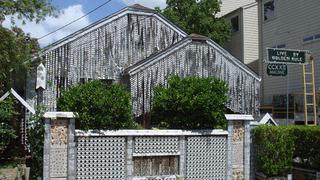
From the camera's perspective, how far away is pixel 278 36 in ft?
98.8

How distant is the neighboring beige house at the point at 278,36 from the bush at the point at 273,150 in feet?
40.3

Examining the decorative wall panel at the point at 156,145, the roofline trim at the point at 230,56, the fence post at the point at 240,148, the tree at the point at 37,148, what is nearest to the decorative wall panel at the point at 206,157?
the fence post at the point at 240,148

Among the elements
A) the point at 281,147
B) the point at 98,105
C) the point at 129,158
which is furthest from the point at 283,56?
the point at 98,105

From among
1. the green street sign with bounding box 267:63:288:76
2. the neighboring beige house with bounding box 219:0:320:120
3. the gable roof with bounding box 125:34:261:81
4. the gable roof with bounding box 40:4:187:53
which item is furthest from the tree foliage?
the neighboring beige house with bounding box 219:0:320:120

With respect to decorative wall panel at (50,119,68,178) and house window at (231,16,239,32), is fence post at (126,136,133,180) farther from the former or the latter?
house window at (231,16,239,32)

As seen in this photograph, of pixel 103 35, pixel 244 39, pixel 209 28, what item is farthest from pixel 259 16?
pixel 103 35

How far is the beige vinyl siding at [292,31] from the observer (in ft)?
88.5

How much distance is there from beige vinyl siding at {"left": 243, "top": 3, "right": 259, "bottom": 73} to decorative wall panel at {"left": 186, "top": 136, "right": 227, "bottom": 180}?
20345mm

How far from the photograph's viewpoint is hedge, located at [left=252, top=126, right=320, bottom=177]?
561 inches

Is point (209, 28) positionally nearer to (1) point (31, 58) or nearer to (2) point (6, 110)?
(1) point (31, 58)

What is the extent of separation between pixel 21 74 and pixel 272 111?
49.8ft

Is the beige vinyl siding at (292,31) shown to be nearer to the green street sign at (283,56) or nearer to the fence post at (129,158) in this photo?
the green street sign at (283,56)

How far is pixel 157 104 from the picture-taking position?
15.2 m

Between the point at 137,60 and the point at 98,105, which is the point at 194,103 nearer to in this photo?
the point at 98,105
